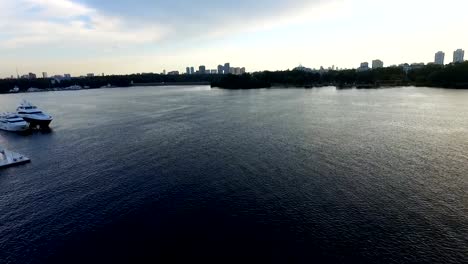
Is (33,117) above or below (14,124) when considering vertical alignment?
above

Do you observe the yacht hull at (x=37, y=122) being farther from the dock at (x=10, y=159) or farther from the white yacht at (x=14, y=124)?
the dock at (x=10, y=159)

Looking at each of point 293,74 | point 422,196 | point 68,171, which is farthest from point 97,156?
point 293,74

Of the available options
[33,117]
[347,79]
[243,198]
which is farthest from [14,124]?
[347,79]

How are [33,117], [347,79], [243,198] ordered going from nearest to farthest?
[243,198]
[33,117]
[347,79]

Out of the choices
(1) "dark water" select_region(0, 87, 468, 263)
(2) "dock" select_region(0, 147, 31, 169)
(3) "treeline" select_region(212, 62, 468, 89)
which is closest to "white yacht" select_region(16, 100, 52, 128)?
(1) "dark water" select_region(0, 87, 468, 263)

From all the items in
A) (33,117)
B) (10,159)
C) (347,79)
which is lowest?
(10,159)

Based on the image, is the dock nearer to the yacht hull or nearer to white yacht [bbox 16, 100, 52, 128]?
the yacht hull

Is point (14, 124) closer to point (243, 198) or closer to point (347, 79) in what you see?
point (243, 198)

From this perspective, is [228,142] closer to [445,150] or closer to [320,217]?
[320,217]

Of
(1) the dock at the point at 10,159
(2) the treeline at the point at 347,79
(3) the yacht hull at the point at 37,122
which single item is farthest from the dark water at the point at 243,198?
(2) the treeline at the point at 347,79

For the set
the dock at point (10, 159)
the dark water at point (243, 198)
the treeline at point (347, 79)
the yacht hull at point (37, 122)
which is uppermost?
the treeline at point (347, 79)
